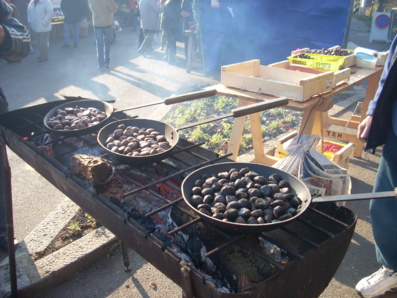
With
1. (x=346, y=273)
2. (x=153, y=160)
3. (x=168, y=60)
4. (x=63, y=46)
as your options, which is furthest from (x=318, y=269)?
(x=63, y=46)

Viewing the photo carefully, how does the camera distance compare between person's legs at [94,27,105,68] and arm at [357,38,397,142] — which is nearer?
arm at [357,38,397,142]

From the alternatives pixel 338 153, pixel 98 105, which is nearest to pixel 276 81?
pixel 338 153

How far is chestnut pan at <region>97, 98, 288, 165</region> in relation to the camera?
2480mm

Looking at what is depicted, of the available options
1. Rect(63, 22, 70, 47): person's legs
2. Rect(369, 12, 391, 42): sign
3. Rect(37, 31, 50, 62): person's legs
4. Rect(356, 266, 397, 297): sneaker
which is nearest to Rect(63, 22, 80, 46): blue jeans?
Rect(63, 22, 70, 47): person's legs

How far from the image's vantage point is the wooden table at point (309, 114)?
12.4ft

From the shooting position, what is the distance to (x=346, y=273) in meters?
3.35

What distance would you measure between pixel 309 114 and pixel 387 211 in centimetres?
126

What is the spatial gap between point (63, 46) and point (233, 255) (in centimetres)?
1406

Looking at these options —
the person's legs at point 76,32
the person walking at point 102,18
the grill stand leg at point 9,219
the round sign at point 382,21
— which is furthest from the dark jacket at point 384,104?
the round sign at point 382,21

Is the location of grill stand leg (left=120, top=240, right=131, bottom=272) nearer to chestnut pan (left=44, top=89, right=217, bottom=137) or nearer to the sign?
chestnut pan (left=44, top=89, right=217, bottom=137)

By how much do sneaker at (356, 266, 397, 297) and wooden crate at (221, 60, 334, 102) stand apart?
171 centimetres

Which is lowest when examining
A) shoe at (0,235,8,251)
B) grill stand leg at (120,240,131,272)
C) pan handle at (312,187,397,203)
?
shoe at (0,235,8,251)

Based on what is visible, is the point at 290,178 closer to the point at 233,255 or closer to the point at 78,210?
the point at 233,255

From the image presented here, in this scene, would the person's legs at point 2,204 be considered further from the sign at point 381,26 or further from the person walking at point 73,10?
the sign at point 381,26
